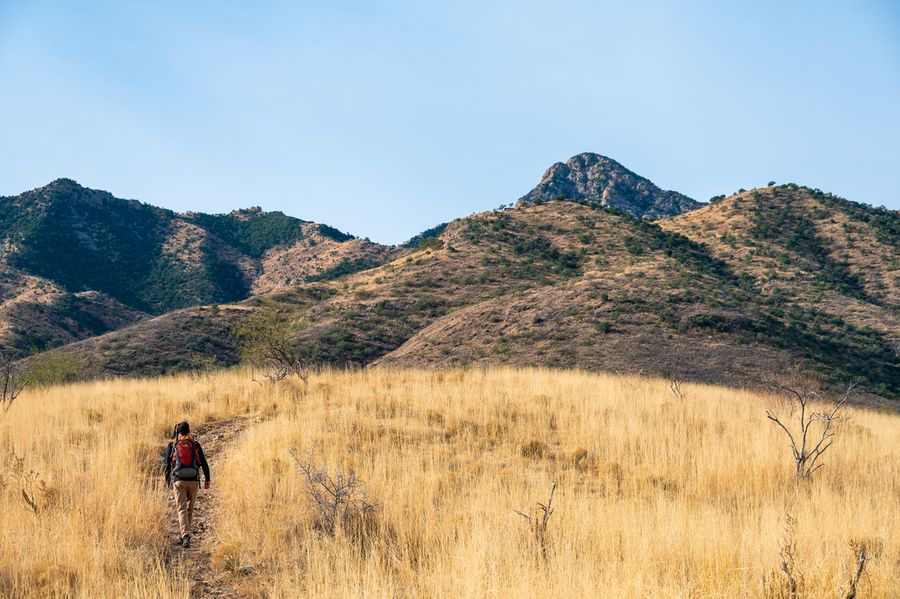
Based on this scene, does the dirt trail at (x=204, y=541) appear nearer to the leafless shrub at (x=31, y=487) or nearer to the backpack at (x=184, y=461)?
the backpack at (x=184, y=461)

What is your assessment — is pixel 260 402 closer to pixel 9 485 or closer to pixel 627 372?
pixel 9 485

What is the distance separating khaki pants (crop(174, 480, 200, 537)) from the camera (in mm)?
7184

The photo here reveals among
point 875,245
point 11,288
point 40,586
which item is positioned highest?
point 875,245

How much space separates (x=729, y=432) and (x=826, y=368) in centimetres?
2354

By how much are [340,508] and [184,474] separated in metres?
2.12

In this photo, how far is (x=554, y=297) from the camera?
40.1 meters

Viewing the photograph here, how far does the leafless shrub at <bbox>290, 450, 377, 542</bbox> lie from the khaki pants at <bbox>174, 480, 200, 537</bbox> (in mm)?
1501

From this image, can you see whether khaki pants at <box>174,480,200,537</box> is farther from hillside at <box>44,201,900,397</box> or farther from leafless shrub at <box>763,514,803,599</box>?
hillside at <box>44,201,900,397</box>

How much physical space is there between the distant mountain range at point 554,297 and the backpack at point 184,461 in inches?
909

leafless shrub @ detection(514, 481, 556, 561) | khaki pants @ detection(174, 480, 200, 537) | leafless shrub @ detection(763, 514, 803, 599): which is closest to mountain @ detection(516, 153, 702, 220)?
khaki pants @ detection(174, 480, 200, 537)

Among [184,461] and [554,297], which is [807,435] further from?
[554,297]

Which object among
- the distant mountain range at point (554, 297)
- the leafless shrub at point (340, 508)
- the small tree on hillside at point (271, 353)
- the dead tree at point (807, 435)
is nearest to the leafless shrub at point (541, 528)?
the leafless shrub at point (340, 508)

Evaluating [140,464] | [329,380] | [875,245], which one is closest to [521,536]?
[140,464]

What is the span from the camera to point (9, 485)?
7.92m
